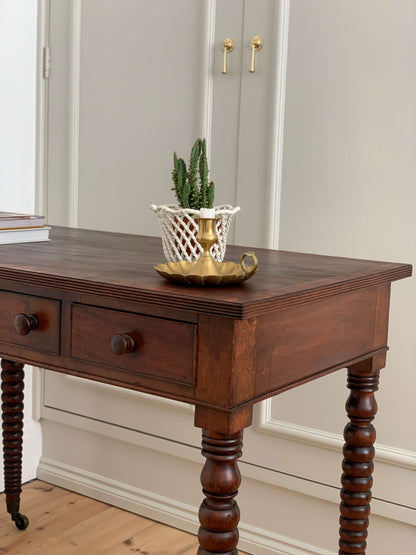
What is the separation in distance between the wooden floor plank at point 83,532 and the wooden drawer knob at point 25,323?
1.10 meters

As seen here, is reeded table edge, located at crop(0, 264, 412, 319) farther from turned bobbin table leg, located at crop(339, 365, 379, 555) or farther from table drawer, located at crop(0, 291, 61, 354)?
turned bobbin table leg, located at crop(339, 365, 379, 555)

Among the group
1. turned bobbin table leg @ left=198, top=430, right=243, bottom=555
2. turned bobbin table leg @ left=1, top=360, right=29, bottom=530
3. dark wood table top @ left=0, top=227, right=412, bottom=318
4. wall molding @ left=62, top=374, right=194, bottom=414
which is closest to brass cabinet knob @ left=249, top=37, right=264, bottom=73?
dark wood table top @ left=0, top=227, right=412, bottom=318

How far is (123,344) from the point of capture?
124cm

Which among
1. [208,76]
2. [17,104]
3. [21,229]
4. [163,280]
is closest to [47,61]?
[17,104]

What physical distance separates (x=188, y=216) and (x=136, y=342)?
0.25 meters

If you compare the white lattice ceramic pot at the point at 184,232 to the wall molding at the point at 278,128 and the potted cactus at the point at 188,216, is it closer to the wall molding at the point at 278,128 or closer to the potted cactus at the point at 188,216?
the potted cactus at the point at 188,216

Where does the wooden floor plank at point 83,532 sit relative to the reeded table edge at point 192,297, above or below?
below

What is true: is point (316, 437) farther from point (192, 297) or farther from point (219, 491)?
point (192, 297)

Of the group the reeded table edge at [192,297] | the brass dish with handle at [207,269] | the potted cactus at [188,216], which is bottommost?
the reeded table edge at [192,297]

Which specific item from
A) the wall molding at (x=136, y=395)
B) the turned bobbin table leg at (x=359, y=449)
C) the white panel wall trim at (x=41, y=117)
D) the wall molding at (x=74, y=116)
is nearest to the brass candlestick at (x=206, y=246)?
the turned bobbin table leg at (x=359, y=449)

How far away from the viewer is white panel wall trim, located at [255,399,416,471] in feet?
6.51

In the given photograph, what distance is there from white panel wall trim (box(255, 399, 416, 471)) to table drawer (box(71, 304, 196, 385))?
97 cm

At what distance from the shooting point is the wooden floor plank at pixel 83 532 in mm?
2271

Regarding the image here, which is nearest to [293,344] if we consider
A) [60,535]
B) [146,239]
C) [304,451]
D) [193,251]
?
[193,251]
